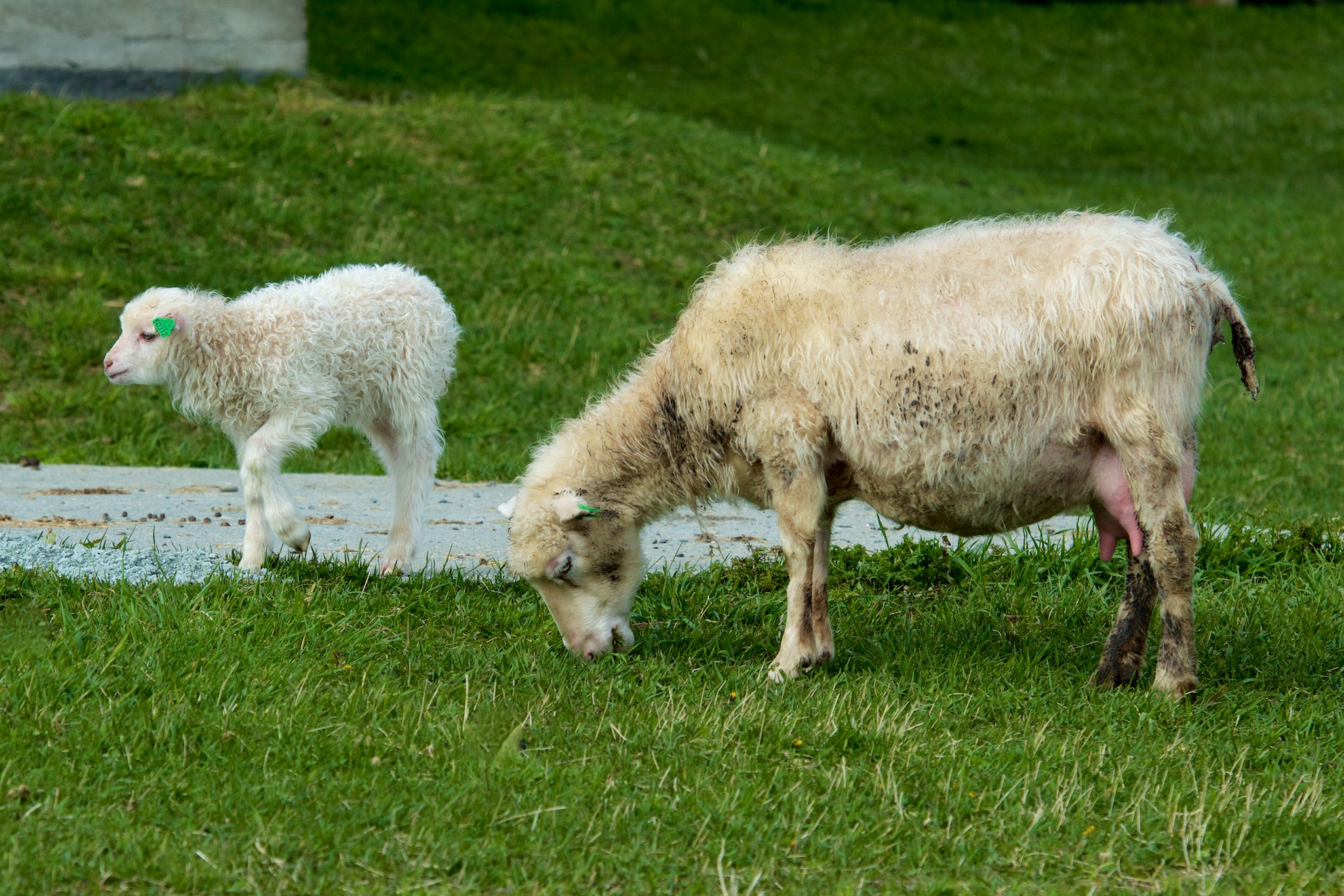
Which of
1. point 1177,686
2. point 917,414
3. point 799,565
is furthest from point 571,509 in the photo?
point 1177,686

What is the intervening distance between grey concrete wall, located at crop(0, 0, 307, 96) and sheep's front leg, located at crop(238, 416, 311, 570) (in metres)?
8.47

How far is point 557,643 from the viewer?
5176 millimetres

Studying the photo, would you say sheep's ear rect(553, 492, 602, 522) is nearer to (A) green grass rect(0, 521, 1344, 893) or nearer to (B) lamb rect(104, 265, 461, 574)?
(A) green grass rect(0, 521, 1344, 893)

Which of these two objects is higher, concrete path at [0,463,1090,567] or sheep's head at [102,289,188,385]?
sheep's head at [102,289,188,385]

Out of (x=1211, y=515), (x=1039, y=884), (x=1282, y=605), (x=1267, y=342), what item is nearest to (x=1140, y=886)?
(x=1039, y=884)

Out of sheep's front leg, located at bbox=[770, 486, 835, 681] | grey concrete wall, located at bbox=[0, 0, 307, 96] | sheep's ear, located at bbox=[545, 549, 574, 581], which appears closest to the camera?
sheep's front leg, located at bbox=[770, 486, 835, 681]

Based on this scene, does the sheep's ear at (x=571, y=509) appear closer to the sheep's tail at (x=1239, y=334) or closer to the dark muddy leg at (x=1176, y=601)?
the dark muddy leg at (x=1176, y=601)

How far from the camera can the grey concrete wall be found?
12.3 meters

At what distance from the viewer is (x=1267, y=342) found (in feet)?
40.2

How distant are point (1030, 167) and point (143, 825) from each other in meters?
16.2

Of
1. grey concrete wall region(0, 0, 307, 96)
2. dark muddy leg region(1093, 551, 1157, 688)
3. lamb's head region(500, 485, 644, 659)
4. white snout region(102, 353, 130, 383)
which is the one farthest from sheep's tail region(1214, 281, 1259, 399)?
grey concrete wall region(0, 0, 307, 96)

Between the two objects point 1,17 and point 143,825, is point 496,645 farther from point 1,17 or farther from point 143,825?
point 1,17

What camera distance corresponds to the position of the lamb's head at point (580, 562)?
5023mm

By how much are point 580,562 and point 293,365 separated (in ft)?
4.41
